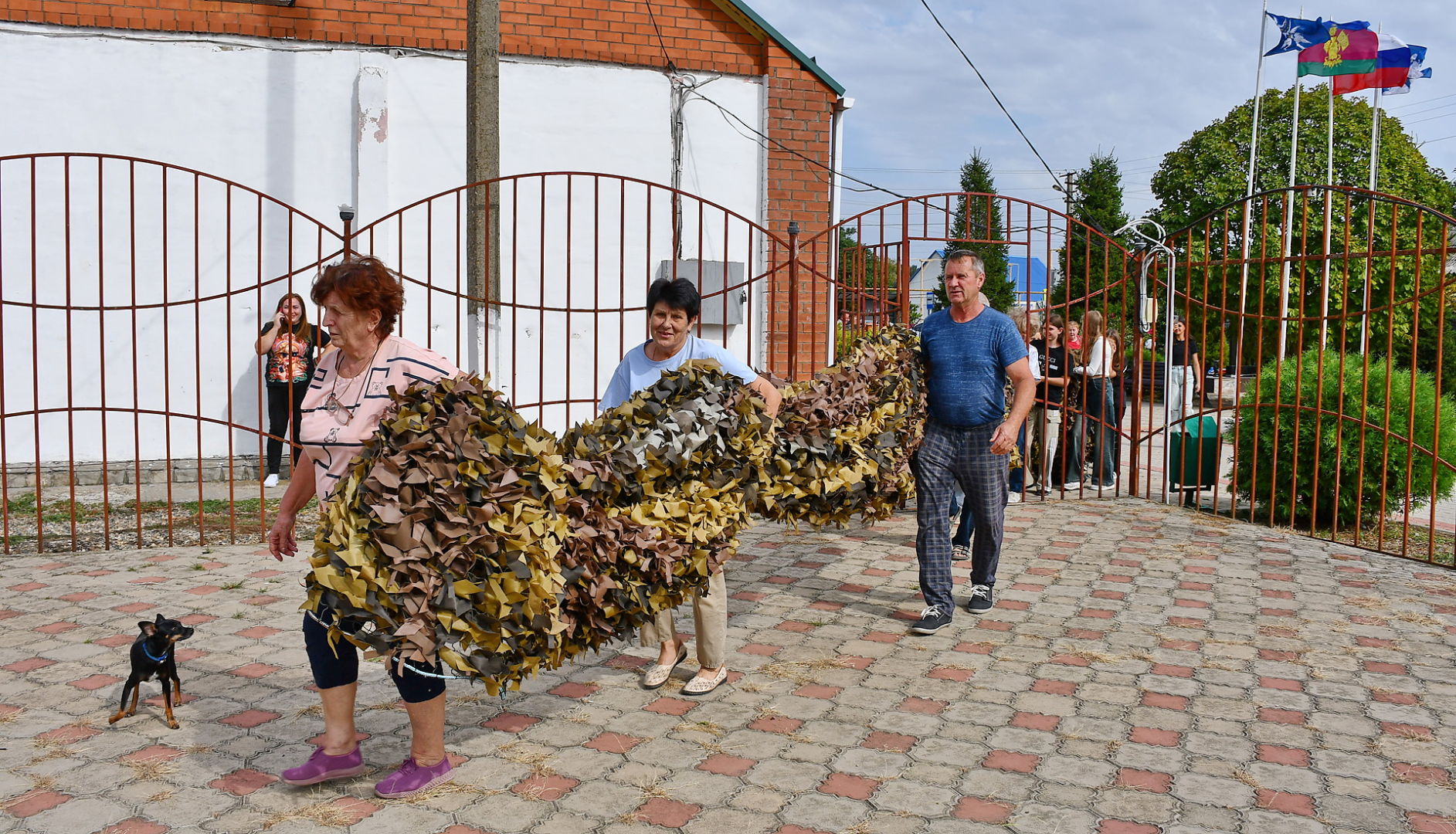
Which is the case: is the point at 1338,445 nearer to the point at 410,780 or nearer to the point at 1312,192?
the point at 410,780

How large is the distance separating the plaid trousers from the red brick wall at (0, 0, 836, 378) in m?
4.92

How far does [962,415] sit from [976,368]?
0.80 feet

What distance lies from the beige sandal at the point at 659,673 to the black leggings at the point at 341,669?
131cm

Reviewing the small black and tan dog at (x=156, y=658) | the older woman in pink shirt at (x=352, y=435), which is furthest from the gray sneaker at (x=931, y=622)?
the small black and tan dog at (x=156, y=658)

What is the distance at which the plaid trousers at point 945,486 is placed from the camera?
5758 mm

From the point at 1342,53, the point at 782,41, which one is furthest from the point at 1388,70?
the point at 782,41

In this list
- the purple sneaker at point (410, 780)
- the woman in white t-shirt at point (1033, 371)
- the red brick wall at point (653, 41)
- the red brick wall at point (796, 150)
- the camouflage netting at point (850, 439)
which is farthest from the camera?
the red brick wall at point (796, 150)

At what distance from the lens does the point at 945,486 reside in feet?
19.1

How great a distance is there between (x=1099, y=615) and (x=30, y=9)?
10.2 m

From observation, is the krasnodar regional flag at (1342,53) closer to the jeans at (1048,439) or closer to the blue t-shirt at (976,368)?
the jeans at (1048,439)

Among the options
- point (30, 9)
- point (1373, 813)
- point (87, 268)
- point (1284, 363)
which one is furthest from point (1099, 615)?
point (30, 9)

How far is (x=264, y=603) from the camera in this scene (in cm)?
626

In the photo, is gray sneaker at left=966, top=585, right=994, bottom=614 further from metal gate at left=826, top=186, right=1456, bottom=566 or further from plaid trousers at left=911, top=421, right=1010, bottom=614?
metal gate at left=826, top=186, right=1456, bottom=566

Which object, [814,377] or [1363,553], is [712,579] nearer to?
[814,377]
